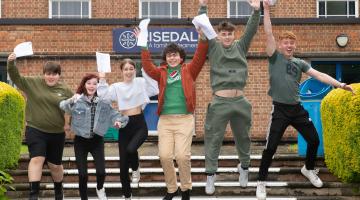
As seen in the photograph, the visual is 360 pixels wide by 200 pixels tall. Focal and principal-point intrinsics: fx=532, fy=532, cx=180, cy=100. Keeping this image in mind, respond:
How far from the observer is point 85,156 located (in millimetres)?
6477

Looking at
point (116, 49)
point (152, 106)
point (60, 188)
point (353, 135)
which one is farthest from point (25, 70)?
point (353, 135)

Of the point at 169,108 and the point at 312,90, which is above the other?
the point at 312,90

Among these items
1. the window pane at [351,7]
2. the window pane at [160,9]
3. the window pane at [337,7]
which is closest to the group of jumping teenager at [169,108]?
the window pane at [160,9]

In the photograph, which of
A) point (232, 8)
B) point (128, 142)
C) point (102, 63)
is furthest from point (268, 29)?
point (232, 8)

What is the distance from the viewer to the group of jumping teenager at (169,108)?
629 cm

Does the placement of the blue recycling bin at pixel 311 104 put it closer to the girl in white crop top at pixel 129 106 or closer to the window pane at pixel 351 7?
the girl in white crop top at pixel 129 106

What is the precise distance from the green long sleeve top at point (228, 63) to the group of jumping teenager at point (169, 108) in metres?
0.01

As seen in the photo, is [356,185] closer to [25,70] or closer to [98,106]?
[98,106]

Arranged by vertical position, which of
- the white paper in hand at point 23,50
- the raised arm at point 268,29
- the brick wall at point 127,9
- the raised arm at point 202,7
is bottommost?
the white paper in hand at point 23,50

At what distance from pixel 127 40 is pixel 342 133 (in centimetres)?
655

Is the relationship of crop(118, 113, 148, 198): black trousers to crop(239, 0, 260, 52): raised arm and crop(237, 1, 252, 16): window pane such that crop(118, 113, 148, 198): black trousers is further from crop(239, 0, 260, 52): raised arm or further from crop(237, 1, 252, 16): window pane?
crop(237, 1, 252, 16): window pane

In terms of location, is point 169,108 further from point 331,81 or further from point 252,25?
point 331,81

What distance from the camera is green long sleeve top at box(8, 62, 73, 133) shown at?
21.6 ft

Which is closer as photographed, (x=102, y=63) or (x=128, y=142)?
(x=102, y=63)
